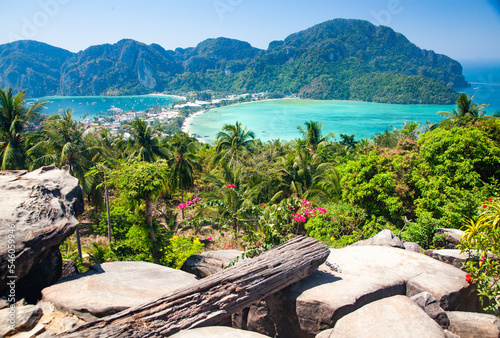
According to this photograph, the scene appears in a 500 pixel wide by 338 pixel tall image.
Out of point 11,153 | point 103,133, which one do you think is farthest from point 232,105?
point 11,153

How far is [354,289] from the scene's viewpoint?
4.64 m

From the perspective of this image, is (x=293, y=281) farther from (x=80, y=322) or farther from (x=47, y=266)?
(x=47, y=266)

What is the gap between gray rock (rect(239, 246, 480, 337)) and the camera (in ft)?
14.2

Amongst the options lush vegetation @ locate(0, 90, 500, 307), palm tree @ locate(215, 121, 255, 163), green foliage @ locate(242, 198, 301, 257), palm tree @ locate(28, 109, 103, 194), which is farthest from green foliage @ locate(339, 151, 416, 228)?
palm tree @ locate(215, 121, 255, 163)

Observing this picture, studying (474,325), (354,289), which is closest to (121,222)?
(354,289)

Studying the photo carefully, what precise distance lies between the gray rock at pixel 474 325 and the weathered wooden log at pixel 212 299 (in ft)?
7.31

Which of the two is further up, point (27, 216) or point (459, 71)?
point (459, 71)

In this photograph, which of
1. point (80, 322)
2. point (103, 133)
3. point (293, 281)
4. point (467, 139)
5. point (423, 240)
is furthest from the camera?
point (103, 133)

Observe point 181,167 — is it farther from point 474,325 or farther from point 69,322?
point 474,325

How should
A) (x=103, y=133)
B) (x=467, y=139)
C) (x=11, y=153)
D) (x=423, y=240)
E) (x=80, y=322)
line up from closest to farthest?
(x=80, y=322) → (x=423, y=240) → (x=467, y=139) → (x=11, y=153) → (x=103, y=133)

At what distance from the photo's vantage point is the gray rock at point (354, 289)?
14.2 ft

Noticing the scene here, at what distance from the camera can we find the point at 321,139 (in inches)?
1005

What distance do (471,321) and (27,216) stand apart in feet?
24.2

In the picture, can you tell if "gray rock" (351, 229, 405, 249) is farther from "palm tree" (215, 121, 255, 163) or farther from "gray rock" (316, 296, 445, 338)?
"palm tree" (215, 121, 255, 163)
